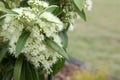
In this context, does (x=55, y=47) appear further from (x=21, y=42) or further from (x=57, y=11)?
(x=57, y=11)

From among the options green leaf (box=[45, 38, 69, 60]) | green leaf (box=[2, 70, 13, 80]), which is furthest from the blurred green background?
green leaf (box=[45, 38, 69, 60])

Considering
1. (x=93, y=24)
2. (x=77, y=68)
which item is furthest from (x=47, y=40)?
(x=93, y=24)

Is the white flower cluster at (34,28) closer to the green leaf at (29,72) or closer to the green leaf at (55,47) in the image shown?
the green leaf at (55,47)

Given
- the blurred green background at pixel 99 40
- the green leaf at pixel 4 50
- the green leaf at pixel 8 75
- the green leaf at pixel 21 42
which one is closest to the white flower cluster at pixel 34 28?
the green leaf at pixel 21 42

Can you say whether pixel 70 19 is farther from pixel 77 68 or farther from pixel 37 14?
pixel 77 68

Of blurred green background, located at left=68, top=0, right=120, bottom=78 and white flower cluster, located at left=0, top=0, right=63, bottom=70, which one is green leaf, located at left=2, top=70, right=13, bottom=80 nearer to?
white flower cluster, located at left=0, top=0, right=63, bottom=70

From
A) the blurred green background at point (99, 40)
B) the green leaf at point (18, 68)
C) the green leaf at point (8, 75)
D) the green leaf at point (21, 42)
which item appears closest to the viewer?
the green leaf at point (21, 42)
